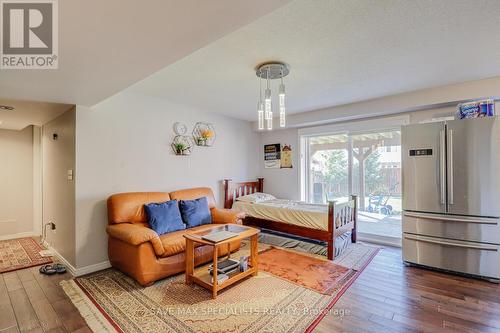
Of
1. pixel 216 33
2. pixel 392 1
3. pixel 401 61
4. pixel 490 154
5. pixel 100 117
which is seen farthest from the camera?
pixel 100 117

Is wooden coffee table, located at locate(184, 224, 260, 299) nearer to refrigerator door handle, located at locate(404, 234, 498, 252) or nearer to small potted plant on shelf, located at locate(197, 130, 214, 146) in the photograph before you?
small potted plant on shelf, located at locate(197, 130, 214, 146)

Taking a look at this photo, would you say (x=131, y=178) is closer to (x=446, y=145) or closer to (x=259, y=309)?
(x=259, y=309)

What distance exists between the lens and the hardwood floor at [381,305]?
1937 millimetres

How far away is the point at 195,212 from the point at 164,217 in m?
0.49

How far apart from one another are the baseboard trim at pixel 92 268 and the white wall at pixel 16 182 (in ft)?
9.18

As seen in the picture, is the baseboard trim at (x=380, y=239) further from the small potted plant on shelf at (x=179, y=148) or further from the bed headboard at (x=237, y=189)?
the small potted plant on shelf at (x=179, y=148)

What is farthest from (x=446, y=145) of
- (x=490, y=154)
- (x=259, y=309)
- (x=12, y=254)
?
(x=12, y=254)

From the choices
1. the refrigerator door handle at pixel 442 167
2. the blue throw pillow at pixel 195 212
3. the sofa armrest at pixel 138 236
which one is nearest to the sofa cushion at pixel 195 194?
the blue throw pillow at pixel 195 212

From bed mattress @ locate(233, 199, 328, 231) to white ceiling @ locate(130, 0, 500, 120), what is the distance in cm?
174

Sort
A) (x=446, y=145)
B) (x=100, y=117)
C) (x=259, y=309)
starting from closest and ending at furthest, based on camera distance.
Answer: (x=259, y=309) → (x=446, y=145) → (x=100, y=117)

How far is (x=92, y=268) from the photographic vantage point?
9.78ft

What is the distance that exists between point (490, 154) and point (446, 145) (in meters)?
0.40

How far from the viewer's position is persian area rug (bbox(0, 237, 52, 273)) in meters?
3.13

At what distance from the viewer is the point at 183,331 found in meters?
1.87
